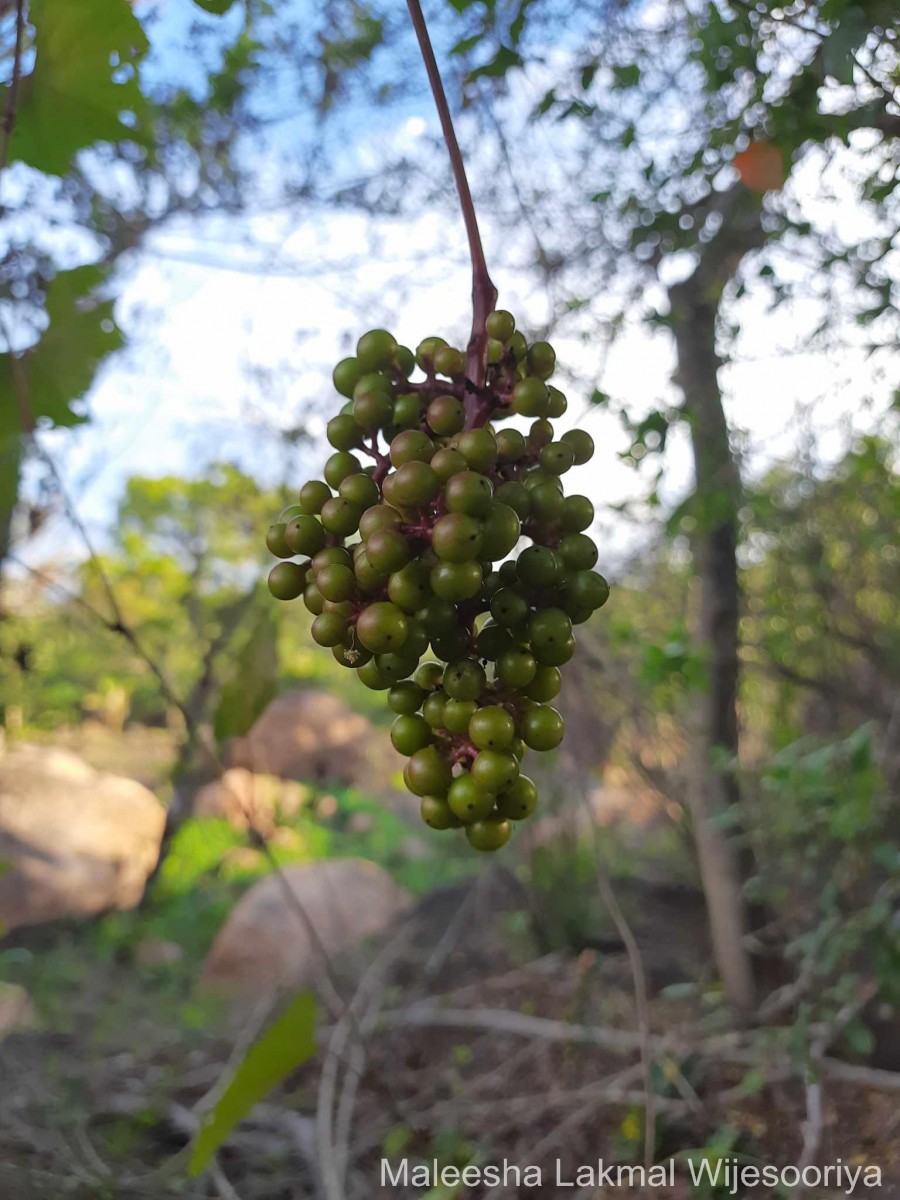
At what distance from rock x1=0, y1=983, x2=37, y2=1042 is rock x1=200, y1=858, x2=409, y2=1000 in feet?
2.32

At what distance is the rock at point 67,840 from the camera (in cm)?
355

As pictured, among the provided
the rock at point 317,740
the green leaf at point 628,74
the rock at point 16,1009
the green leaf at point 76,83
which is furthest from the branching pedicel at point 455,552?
the rock at point 317,740

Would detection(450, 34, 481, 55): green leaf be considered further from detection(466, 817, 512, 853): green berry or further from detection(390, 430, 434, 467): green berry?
detection(466, 817, 512, 853): green berry

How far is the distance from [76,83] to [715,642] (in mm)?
1453

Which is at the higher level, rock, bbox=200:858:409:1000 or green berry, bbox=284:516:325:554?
rock, bbox=200:858:409:1000

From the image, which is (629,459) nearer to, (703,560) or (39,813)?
(703,560)

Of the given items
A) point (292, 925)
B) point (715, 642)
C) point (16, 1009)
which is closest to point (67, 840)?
point (292, 925)

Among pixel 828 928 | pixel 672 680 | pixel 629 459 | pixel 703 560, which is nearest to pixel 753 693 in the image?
pixel 703 560

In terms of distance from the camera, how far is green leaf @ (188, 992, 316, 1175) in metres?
0.67

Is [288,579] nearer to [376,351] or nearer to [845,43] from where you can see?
[376,351]

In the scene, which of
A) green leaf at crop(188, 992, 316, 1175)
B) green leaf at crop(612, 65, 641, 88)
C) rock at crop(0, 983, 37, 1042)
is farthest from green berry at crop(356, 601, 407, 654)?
rock at crop(0, 983, 37, 1042)

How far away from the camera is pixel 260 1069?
2.22 ft

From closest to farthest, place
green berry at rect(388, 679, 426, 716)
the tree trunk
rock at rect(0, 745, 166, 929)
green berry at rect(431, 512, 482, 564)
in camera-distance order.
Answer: green berry at rect(431, 512, 482, 564)
green berry at rect(388, 679, 426, 716)
the tree trunk
rock at rect(0, 745, 166, 929)

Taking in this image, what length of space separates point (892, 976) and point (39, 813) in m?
3.95
